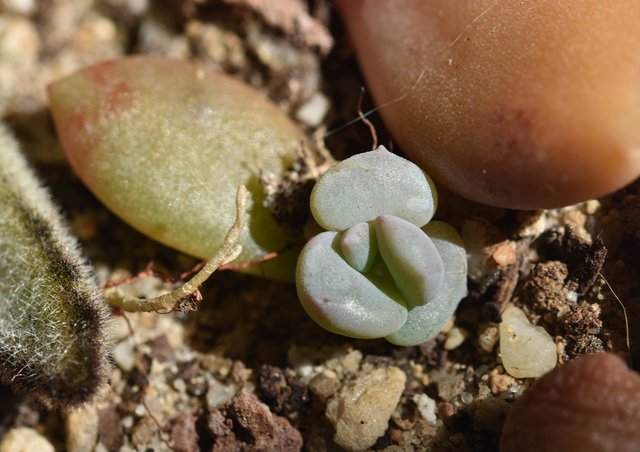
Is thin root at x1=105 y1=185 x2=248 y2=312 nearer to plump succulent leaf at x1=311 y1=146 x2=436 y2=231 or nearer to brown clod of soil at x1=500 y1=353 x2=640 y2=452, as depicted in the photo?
plump succulent leaf at x1=311 y1=146 x2=436 y2=231

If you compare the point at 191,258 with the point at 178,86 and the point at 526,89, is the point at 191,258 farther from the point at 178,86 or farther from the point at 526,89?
the point at 526,89

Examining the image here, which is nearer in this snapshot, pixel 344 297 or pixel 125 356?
pixel 344 297

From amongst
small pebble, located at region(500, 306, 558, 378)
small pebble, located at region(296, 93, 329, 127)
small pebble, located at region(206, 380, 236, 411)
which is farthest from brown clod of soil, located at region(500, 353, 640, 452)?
small pebble, located at region(296, 93, 329, 127)

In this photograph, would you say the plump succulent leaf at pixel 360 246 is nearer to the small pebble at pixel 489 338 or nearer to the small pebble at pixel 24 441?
the small pebble at pixel 489 338

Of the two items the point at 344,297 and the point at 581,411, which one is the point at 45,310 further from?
the point at 581,411

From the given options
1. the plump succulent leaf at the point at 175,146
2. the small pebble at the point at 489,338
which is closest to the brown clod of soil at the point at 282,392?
the plump succulent leaf at the point at 175,146

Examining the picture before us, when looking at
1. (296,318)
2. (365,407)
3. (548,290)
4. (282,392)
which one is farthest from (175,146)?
(548,290)
